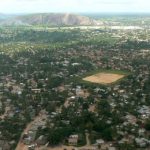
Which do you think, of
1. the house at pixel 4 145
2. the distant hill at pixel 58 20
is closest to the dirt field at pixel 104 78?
the house at pixel 4 145

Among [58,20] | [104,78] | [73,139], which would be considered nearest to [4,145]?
[73,139]

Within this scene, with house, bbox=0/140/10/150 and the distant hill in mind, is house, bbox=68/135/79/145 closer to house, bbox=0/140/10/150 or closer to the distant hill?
house, bbox=0/140/10/150

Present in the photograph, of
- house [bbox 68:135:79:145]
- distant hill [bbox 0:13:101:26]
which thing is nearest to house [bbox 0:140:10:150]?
house [bbox 68:135:79:145]

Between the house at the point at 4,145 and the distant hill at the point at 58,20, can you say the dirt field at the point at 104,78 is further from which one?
the distant hill at the point at 58,20

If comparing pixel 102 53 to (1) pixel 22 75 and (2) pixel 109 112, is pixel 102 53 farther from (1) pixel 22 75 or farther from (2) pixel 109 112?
(2) pixel 109 112

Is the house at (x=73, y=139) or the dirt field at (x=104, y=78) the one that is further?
the dirt field at (x=104, y=78)

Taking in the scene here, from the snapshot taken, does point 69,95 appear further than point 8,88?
No

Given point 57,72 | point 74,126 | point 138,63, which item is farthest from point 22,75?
point 74,126

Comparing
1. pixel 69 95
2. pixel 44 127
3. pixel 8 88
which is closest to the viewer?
pixel 44 127
